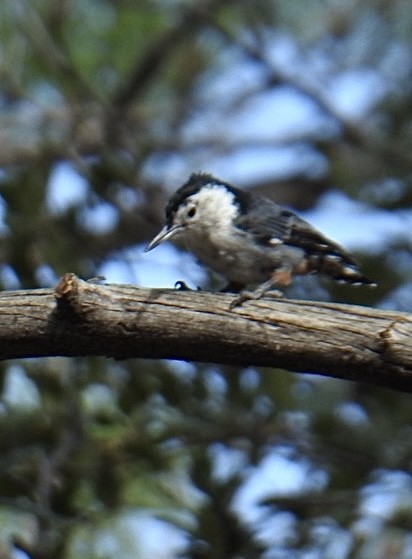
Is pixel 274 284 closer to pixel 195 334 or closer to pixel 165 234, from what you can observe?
pixel 165 234

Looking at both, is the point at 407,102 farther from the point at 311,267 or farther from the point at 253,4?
the point at 311,267

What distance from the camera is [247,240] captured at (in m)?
4.43

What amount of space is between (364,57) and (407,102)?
69 cm

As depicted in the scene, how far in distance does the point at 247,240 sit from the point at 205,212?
184 millimetres

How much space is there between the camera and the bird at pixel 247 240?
14.4 feet

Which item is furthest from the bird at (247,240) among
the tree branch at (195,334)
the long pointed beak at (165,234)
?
the tree branch at (195,334)

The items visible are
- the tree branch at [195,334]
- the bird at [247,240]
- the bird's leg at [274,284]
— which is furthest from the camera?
the bird at [247,240]

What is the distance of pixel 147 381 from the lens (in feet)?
16.3

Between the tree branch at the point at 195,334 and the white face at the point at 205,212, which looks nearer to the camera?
the tree branch at the point at 195,334

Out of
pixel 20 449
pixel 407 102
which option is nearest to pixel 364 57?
pixel 407 102

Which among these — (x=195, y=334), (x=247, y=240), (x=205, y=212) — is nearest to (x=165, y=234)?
(x=205, y=212)

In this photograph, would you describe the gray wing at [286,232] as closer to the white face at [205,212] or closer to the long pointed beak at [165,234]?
the white face at [205,212]

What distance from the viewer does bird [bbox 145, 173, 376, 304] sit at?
4.38 metres

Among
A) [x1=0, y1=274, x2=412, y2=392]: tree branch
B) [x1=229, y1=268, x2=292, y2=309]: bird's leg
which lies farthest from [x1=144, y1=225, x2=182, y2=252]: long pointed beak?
[x1=0, y1=274, x2=412, y2=392]: tree branch
